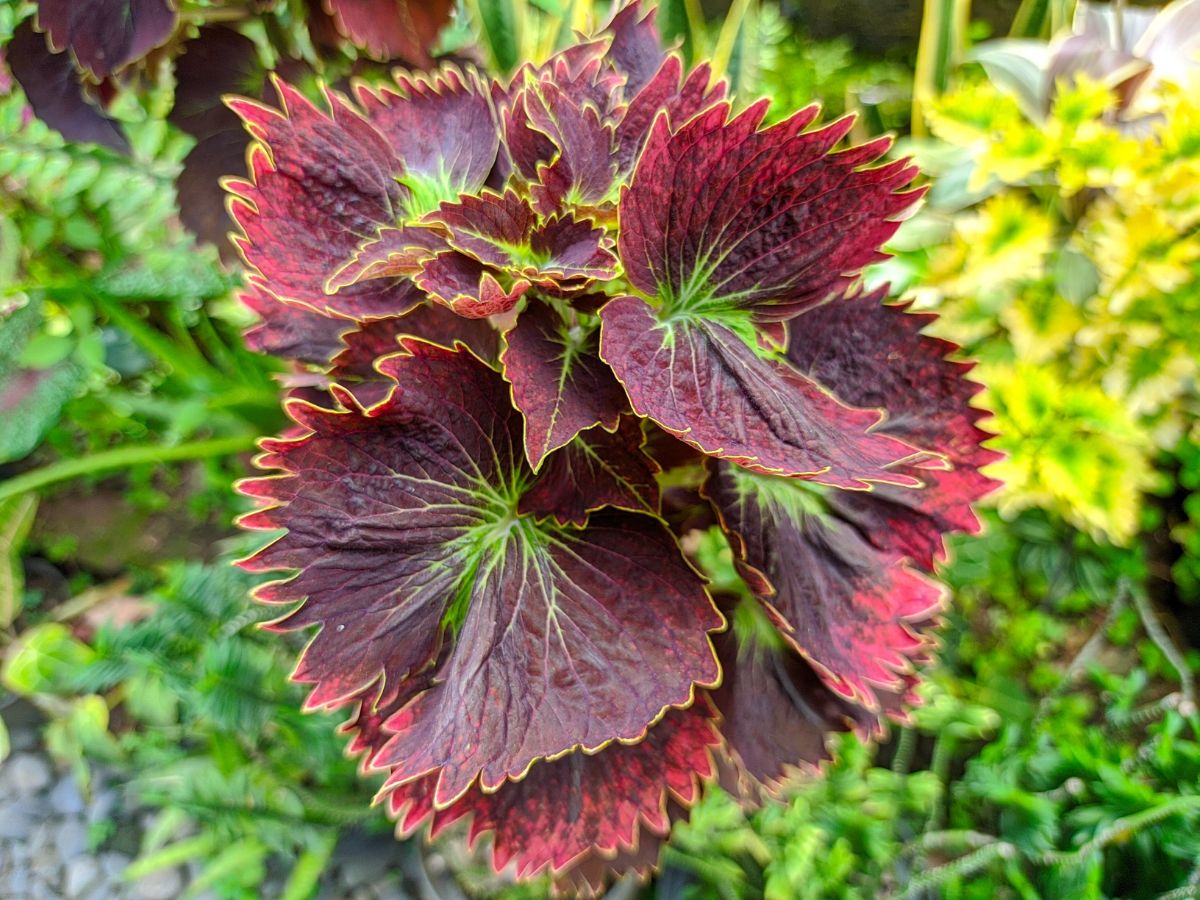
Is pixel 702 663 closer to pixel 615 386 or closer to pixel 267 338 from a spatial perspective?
pixel 615 386

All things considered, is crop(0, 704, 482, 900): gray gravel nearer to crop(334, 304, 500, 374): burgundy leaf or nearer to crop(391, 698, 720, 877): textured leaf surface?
crop(391, 698, 720, 877): textured leaf surface

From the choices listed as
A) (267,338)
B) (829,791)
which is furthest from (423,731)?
(829,791)

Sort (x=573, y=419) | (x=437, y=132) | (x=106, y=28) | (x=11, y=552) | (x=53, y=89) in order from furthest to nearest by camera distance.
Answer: (x=11, y=552) → (x=53, y=89) → (x=106, y=28) → (x=437, y=132) → (x=573, y=419)

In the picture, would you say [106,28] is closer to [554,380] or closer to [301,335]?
[301,335]

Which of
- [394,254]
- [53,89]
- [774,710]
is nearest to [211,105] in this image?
[53,89]

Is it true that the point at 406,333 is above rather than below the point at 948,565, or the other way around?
above

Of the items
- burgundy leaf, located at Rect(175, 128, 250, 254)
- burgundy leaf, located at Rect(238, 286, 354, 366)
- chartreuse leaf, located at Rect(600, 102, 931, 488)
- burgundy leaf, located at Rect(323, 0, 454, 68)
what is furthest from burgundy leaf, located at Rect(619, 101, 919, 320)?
burgundy leaf, located at Rect(175, 128, 250, 254)

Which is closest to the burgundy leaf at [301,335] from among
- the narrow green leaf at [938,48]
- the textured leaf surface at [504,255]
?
the textured leaf surface at [504,255]
